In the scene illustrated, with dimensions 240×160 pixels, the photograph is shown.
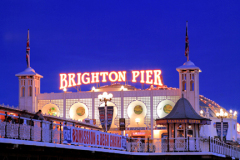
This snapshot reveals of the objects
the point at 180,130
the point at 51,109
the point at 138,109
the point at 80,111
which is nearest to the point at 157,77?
the point at 138,109

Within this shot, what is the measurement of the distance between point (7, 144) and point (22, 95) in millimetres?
57615

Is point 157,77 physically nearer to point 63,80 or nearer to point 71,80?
point 71,80

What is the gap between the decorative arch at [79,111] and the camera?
73188mm

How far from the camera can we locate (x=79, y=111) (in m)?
73.6

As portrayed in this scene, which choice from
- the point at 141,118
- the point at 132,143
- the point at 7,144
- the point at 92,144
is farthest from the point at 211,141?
the point at 141,118

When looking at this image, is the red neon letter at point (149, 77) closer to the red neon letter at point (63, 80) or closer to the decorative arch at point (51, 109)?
the red neon letter at point (63, 80)

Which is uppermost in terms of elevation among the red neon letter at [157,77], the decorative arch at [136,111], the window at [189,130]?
the red neon letter at [157,77]

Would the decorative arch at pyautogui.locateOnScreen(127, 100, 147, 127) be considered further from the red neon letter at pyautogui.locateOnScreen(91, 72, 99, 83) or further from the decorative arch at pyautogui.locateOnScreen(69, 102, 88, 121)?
the red neon letter at pyautogui.locateOnScreen(91, 72, 99, 83)

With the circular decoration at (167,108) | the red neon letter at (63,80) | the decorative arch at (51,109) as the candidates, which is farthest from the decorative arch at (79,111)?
the circular decoration at (167,108)

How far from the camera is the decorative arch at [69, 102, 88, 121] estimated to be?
73.2 meters

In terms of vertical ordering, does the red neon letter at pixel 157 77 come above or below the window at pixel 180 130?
above

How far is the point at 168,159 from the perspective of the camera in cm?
3494

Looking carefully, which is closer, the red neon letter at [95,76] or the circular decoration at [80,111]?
the circular decoration at [80,111]

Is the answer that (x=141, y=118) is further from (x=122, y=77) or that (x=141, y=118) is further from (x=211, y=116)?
(x=211, y=116)
